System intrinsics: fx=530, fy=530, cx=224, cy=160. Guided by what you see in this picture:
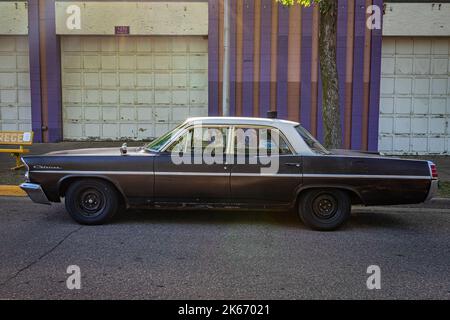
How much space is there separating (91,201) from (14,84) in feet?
29.2

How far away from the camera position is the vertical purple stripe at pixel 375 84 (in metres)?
13.9

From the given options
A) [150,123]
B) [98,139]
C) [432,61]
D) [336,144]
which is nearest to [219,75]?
[150,123]

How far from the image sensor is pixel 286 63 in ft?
45.8

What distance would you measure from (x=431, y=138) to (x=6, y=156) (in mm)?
11228

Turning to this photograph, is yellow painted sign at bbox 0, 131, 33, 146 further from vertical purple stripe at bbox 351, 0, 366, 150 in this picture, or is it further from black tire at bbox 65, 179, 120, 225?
vertical purple stripe at bbox 351, 0, 366, 150

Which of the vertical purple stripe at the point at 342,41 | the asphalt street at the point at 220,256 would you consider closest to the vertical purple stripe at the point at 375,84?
the vertical purple stripe at the point at 342,41

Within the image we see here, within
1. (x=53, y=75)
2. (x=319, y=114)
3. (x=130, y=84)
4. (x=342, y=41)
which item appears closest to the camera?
(x=342, y=41)

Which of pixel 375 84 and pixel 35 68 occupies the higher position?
pixel 35 68

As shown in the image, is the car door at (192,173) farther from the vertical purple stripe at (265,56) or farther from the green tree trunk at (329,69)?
the vertical purple stripe at (265,56)

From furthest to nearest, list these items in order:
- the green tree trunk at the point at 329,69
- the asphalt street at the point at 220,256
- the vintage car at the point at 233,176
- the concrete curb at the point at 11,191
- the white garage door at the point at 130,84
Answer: the white garage door at the point at 130,84
the green tree trunk at the point at 329,69
the concrete curb at the point at 11,191
the vintage car at the point at 233,176
the asphalt street at the point at 220,256

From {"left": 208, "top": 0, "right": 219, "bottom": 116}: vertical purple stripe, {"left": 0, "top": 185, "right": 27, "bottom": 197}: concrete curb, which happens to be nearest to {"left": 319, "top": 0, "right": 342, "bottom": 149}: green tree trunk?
{"left": 208, "top": 0, "right": 219, "bottom": 116}: vertical purple stripe

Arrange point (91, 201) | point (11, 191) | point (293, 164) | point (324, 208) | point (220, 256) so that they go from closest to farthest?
point (220, 256) → point (293, 164) → point (324, 208) → point (91, 201) → point (11, 191)

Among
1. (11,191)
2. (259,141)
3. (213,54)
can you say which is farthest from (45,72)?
(259,141)

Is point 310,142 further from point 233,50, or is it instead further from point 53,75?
point 53,75
